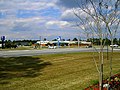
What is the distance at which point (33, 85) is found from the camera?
43.7 ft

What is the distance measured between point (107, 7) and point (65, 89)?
5.29 meters

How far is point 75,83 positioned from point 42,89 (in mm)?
2152

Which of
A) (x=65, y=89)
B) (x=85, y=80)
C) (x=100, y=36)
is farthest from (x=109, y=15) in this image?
(x=85, y=80)

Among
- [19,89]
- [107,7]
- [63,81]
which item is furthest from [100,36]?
[63,81]

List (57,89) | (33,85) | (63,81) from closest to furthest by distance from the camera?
(57,89)
(33,85)
(63,81)

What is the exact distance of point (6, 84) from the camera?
1365cm

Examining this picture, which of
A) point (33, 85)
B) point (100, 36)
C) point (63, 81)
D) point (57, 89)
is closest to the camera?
point (100, 36)

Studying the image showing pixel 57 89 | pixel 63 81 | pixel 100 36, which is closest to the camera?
pixel 100 36

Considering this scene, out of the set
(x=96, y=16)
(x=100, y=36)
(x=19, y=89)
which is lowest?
(x=19, y=89)

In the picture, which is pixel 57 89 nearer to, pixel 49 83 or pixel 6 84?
pixel 49 83

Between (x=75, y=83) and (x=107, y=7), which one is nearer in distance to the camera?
(x=107, y=7)

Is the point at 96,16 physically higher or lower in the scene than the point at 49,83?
higher

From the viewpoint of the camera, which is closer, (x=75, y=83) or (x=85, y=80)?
(x=75, y=83)

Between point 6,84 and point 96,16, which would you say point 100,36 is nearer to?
point 96,16
